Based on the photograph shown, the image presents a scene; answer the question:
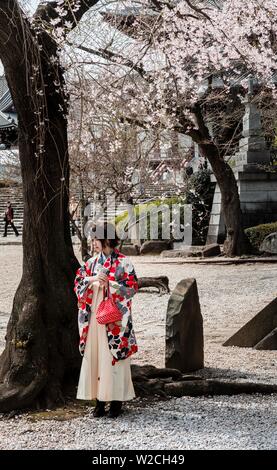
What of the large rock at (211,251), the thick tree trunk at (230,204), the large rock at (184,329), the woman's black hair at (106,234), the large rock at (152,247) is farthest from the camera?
the large rock at (152,247)

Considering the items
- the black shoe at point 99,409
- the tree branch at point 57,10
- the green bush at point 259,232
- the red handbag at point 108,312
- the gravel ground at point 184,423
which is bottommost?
the gravel ground at point 184,423

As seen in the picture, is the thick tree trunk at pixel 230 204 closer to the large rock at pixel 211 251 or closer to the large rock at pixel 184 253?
the large rock at pixel 211 251

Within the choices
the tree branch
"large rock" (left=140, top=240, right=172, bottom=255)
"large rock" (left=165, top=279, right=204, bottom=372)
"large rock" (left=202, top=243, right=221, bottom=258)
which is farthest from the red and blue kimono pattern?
"large rock" (left=140, top=240, right=172, bottom=255)

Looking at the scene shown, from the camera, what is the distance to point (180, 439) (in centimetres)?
503

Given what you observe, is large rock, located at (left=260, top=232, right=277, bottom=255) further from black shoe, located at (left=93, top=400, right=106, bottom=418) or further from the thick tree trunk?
black shoe, located at (left=93, top=400, right=106, bottom=418)

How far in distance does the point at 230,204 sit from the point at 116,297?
1510 cm

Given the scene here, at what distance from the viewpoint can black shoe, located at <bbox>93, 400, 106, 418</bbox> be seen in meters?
5.66

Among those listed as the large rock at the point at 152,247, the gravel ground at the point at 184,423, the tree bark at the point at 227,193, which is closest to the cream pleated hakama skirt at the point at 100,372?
the gravel ground at the point at 184,423

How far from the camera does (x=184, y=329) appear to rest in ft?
23.2

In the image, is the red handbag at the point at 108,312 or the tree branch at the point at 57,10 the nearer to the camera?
the red handbag at the point at 108,312

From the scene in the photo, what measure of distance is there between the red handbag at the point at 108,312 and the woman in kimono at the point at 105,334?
4cm

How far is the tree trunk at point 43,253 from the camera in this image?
6.08 m

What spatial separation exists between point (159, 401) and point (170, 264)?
13.2m

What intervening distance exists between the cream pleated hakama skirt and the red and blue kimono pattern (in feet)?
0.14
